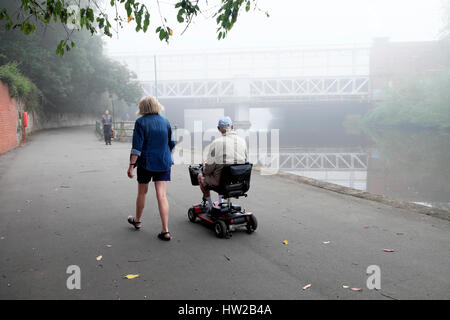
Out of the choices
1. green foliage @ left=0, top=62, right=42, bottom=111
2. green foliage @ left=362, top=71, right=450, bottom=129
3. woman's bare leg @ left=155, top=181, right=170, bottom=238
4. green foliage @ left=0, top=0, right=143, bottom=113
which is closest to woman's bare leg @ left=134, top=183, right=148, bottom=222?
woman's bare leg @ left=155, top=181, right=170, bottom=238

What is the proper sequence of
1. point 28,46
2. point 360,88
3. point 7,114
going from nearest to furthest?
point 7,114
point 28,46
point 360,88

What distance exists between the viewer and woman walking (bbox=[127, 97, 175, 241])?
4.67 m

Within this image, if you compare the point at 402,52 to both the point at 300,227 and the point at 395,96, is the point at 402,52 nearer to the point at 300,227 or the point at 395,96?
the point at 395,96

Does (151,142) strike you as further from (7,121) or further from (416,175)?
(7,121)

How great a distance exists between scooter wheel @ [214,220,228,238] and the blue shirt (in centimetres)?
99

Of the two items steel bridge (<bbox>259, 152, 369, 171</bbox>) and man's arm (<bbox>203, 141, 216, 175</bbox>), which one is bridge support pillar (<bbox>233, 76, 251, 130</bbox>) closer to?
steel bridge (<bbox>259, 152, 369, 171</bbox>)

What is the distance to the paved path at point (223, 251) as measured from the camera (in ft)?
11.1

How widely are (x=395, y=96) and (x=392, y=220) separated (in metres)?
50.0

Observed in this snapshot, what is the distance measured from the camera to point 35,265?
3.94 m

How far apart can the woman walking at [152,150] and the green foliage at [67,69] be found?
18.5 m

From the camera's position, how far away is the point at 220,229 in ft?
15.9

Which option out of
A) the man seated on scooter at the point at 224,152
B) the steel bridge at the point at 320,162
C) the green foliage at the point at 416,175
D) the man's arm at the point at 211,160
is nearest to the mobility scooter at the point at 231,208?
the man seated on scooter at the point at 224,152

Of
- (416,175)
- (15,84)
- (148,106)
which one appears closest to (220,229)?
(148,106)

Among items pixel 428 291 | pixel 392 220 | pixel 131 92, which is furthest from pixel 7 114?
pixel 131 92
